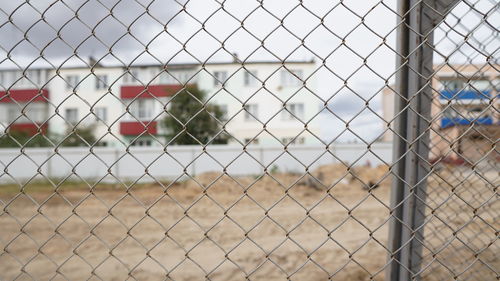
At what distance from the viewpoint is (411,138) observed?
183cm

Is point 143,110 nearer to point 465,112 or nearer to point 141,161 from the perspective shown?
point 141,161

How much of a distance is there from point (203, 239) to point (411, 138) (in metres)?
1.40

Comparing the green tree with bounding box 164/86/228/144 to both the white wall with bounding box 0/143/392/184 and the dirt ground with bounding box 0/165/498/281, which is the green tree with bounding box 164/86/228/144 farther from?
A: the dirt ground with bounding box 0/165/498/281

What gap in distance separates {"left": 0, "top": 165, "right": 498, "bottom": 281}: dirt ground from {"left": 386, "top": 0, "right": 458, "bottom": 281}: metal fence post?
0.37ft

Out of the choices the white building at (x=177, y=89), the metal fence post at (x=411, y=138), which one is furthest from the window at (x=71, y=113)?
the metal fence post at (x=411, y=138)

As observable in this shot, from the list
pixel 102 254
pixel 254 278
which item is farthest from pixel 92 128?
pixel 254 278

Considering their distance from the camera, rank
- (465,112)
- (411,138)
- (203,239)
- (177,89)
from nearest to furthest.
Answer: (411,138), (203,239), (465,112), (177,89)

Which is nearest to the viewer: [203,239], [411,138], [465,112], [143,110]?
[411,138]

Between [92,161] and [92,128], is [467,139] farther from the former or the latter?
[92,128]

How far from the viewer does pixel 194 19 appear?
1624 mm

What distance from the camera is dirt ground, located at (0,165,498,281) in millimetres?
2152

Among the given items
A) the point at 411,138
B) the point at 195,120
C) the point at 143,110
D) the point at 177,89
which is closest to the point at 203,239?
the point at 411,138

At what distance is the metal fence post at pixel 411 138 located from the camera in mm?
1802

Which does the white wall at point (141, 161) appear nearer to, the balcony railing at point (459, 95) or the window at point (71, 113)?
the window at point (71, 113)
